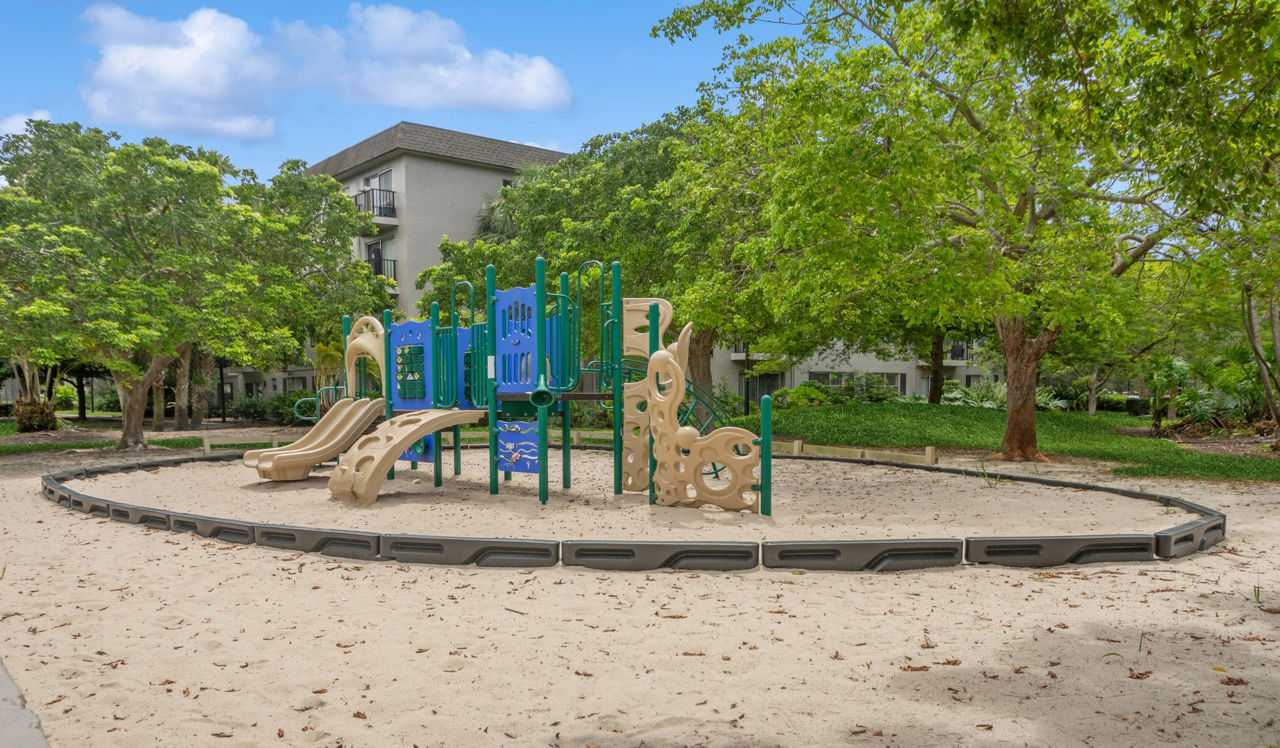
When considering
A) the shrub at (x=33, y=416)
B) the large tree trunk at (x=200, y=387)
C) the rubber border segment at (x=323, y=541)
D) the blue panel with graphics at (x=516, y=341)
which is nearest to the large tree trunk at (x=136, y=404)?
the shrub at (x=33, y=416)

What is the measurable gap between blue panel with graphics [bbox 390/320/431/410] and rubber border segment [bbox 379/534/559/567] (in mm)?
5040

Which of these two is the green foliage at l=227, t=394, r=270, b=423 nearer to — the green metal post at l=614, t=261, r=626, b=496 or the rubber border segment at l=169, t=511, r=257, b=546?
the rubber border segment at l=169, t=511, r=257, b=546

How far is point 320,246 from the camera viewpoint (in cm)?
2289

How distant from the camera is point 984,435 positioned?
20.4 meters

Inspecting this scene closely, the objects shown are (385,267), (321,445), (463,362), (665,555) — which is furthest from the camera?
(385,267)

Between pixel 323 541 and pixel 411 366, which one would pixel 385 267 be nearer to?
pixel 411 366

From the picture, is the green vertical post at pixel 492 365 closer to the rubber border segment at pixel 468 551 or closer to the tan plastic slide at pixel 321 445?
the tan plastic slide at pixel 321 445

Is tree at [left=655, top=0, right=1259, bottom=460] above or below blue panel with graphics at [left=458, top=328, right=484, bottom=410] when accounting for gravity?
above

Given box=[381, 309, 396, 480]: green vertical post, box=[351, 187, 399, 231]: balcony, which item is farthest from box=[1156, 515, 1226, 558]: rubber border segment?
box=[351, 187, 399, 231]: balcony

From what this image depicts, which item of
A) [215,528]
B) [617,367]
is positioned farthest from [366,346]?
[215,528]

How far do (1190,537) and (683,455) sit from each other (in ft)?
16.3

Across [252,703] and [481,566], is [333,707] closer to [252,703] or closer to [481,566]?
[252,703]

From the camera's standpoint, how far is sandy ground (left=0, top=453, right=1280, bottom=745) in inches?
139

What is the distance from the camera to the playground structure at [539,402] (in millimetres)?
9211
